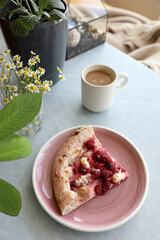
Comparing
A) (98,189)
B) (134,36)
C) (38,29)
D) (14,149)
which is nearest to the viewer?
(14,149)

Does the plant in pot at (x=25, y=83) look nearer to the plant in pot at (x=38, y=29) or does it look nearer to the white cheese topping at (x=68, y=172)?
the plant in pot at (x=38, y=29)

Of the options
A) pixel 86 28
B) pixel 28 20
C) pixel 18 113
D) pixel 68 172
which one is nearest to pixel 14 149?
pixel 18 113

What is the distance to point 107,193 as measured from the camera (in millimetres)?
814

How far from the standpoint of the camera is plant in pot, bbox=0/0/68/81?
2.82ft

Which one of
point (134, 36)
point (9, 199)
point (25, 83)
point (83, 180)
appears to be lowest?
point (134, 36)

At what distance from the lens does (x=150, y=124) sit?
1.04m

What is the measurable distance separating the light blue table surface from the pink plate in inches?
1.6

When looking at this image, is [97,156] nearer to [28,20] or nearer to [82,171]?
[82,171]

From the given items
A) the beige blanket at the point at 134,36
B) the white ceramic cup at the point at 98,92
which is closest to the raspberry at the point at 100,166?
the white ceramic cup at the point at 98,92

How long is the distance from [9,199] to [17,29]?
561 mm

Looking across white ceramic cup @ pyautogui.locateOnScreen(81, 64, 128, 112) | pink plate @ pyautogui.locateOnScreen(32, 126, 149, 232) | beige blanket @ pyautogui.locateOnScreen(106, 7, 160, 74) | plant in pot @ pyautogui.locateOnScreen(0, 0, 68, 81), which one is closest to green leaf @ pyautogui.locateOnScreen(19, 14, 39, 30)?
plant in pot @ pyautogui.locateOnScreen(0, 0, 68, 81)

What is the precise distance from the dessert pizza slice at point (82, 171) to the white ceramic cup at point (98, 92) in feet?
0.51

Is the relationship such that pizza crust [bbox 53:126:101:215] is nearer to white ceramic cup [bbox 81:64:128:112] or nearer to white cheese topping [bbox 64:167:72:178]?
white cheese topping [bbox 64:167:72:178]

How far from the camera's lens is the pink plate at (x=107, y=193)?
0.74 m
